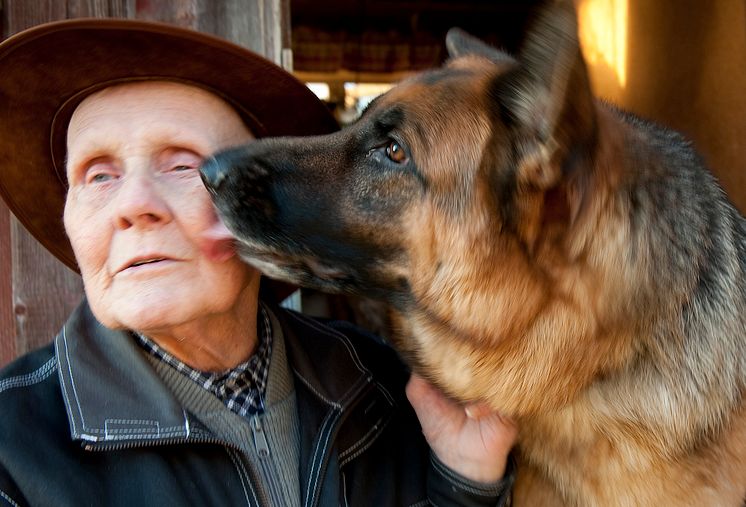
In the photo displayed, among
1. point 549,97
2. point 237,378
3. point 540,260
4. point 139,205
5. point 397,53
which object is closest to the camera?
point 549,97

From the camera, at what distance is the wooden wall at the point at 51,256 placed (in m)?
2.23

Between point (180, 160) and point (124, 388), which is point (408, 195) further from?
point (124, 388)

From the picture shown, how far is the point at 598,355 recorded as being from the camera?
156 centimetres

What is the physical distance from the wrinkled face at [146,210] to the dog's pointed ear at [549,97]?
2.30 ft

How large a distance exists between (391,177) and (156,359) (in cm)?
69

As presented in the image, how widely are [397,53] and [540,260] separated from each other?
4.95 metres

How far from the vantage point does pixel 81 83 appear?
156 centimetres

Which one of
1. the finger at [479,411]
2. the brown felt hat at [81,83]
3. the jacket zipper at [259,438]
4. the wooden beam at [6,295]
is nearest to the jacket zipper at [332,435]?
the jacket zipper at [259,438]

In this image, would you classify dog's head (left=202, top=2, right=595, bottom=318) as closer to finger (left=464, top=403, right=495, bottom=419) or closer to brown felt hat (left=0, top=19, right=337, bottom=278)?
brown felt hat (left=0, top=19, right=337, bottom=278)

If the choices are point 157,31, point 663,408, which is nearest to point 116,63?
point 157,31

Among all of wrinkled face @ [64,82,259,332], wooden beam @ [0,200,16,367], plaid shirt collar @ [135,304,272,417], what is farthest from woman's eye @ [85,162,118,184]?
wooden beam @ [0,200,16,367]

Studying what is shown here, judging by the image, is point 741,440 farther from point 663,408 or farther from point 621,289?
point 621,289

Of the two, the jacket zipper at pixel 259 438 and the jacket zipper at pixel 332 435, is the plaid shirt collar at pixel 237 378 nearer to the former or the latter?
the jacket zipper at pixel 259 438

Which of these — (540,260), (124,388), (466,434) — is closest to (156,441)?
(124,388)
